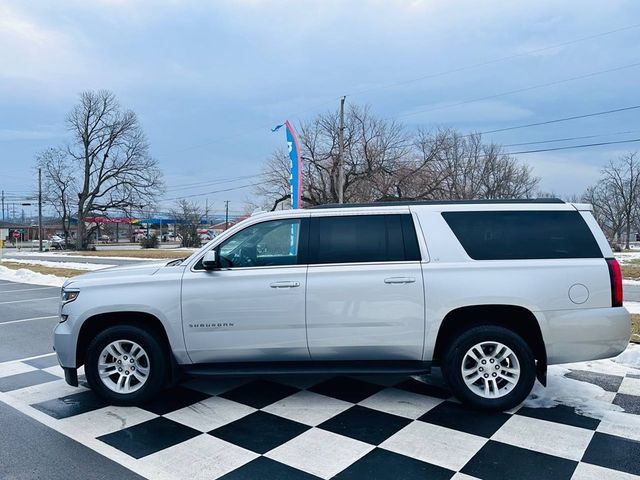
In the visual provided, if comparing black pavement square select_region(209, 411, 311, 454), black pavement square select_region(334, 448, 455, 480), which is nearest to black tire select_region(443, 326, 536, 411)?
black pavement square select_region(334, 448, 455, 480)

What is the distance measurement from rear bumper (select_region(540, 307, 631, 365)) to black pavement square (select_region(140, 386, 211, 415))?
3379 mm

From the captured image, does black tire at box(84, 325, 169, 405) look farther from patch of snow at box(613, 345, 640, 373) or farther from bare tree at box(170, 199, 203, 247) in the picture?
bare tree at box(170, 199, 203, 247)

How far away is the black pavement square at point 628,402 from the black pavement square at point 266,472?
3108 mm

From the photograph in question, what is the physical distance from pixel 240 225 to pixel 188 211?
7269 cm

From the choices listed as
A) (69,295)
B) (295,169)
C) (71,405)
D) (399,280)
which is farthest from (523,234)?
(295,169)

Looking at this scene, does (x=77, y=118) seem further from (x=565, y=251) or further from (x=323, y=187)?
(x=565, y=251)

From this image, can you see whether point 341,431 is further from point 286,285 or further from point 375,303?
point 286,285

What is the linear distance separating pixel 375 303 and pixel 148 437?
2206mm

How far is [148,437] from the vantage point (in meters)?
3.97

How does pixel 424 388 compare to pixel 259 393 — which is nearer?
pixel 259 393

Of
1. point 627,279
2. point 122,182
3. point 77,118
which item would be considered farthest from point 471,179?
point 77,118

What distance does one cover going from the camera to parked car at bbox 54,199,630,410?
4.37m

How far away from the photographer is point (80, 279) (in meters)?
4.78

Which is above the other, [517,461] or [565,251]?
[565,251]
